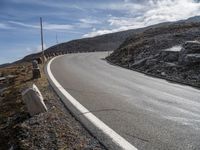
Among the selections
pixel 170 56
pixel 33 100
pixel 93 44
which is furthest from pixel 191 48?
pixel 93 44

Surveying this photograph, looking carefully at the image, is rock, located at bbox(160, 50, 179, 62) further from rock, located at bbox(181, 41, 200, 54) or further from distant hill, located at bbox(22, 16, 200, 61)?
distant hill, located at bbox(22, 16, 200, 61)

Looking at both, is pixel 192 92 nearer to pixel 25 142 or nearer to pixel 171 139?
pixel 171 139

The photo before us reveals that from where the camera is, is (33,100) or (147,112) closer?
(33,100)

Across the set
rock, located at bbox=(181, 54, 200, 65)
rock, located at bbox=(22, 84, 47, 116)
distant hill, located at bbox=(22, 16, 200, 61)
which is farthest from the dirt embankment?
distant hill, located at bbox=(22, 16, 200, 61)

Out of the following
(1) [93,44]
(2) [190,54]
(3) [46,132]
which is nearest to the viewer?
(3) [46,132]

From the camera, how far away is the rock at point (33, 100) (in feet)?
25.4

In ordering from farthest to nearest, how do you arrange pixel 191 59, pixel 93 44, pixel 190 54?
pixel 93 44 → pixel 190 54 → pixel 191 59

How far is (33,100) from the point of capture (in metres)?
7.84

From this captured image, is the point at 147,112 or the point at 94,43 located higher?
the point at 94,43

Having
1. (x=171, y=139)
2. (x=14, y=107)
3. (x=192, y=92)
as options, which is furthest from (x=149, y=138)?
(x=192, y=92)

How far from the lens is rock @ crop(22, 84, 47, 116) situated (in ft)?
25.4

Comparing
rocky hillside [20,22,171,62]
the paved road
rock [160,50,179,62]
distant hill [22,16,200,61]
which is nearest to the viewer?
the paved road

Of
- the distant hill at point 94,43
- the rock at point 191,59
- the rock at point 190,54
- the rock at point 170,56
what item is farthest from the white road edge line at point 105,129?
the distant hill at point 94,43

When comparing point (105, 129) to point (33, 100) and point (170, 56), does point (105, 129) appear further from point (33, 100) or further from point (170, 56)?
point (170, 56)
